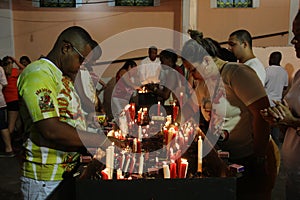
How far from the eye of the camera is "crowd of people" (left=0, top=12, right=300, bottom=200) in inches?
84.0

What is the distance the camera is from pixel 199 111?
360cm

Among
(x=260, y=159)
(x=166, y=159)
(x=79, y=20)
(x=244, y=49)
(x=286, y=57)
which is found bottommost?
(x=260, y=159)

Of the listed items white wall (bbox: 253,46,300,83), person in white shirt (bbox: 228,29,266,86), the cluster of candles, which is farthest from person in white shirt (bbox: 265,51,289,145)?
the cluster of candles

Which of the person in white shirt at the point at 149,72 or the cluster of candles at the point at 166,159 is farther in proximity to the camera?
the person in white shirt at the point at 149,72

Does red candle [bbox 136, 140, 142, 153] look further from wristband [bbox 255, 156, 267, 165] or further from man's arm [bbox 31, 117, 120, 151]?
wristband [bbox 255, 156, 267, 165]

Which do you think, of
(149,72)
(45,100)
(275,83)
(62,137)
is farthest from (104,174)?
(275,83)

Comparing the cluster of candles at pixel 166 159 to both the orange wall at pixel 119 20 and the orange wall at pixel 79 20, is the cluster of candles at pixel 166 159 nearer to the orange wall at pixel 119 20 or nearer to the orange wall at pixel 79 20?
the orange wall at pixel 119 20

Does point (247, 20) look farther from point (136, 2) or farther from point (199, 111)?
point (199, 111)

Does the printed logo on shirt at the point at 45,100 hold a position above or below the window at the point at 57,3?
below

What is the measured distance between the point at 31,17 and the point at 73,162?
8.30 m

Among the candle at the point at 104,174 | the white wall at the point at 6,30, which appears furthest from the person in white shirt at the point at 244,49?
the white wall at the point at 6,30

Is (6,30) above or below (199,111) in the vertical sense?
above

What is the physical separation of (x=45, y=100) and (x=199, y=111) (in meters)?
1.86

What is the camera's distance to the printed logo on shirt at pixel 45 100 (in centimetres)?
206
